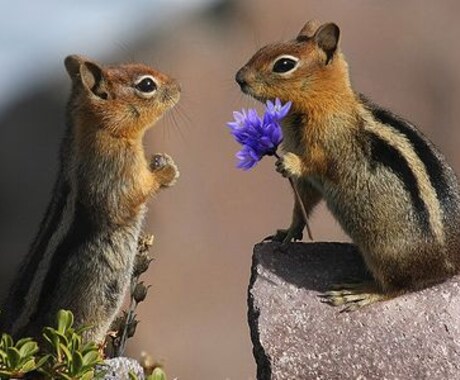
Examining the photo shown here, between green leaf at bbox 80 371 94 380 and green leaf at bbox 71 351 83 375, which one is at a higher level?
green leaf at bbox 71 351 83 375

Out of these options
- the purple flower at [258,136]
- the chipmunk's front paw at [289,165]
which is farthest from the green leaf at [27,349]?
the chipmunk's front paw at [289,165]

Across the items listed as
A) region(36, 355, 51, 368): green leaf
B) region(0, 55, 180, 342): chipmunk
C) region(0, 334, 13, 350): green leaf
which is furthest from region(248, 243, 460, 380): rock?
region(0, 334, 13, 350): green leaf

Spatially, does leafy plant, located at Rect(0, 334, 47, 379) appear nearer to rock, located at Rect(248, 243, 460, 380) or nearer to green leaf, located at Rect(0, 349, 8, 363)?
green leaf, located at Rect(0, 349, 8, 363)

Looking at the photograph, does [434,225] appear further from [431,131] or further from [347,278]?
[431,131]

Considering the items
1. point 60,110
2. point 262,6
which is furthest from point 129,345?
point 262,6

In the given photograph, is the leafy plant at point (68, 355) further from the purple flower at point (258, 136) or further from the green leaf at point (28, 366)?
the purple flower at point (258, 136)

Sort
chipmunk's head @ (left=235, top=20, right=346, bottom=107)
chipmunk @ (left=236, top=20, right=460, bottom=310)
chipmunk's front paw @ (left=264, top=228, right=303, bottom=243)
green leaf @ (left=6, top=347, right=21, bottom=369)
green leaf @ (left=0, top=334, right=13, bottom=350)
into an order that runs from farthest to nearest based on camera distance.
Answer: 1. chipmunk's front paw @ (left=264, top=228, right=303, bottom=243)
2. chipmunk's head @ (left=235, top=20, right=346, bottom=107)
3. chipmunk @ (left=236, top=20, right=460, bottom=310)
4. green leaf @ (left=0, top=334, right=13, bottom=350)
5. green leaf @ (left=6, top=347, right=21, bottom=369)
